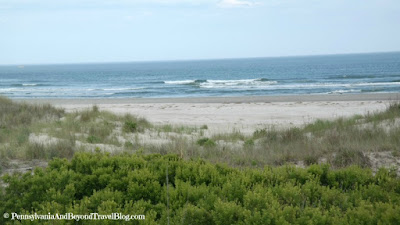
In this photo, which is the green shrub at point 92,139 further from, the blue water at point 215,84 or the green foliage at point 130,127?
the blue water at point 215,84

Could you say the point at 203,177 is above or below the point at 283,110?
above

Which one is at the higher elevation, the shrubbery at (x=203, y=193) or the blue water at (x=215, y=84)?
the shrubbery at (x=203, y=193)

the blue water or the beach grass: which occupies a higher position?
the beach grass

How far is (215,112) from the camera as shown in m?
23.9

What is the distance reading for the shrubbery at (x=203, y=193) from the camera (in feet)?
13.9

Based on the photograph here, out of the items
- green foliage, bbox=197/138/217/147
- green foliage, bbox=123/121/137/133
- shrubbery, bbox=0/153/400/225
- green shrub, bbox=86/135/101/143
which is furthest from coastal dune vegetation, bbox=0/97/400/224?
green foliage, bbox=123/121/137/133

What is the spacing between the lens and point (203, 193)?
489 centimetres

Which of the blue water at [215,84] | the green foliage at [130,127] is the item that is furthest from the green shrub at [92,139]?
the blue water at [215,84]

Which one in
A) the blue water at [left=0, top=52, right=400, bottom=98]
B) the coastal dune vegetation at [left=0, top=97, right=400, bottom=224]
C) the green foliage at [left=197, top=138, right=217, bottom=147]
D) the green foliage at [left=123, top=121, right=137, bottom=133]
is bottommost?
the blue water at [left=0, top=52, right=400, bottom=98]

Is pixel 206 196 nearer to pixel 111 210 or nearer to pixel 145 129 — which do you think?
pixel 111 210

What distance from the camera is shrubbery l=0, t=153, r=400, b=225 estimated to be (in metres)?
4.23

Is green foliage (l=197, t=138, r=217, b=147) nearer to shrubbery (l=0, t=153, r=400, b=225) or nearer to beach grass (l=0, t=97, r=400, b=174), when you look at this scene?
beach grass (l=0, t=97, r=400, b=174)

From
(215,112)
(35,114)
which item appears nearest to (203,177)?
(35,114)

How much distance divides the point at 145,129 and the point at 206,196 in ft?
30.1
